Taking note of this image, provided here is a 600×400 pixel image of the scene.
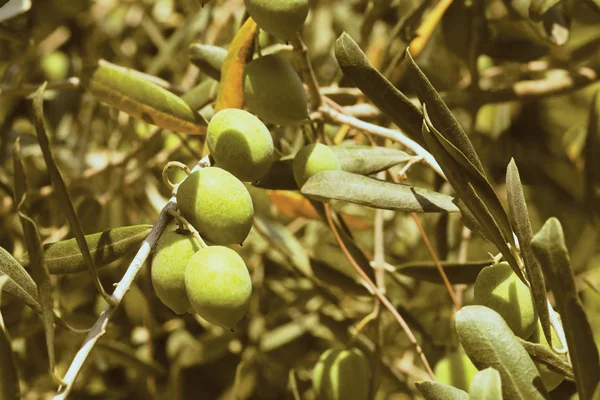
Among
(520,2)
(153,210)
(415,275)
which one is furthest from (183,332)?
(520,2)

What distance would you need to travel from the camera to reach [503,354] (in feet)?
2.31

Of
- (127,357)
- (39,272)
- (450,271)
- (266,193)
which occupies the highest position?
(39,272)

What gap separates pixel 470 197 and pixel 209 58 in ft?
1.78

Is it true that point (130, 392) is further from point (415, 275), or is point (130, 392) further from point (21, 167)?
point (21, 167)

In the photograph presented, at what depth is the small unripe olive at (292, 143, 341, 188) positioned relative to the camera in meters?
0.93

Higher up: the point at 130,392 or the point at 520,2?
the point at 520,2

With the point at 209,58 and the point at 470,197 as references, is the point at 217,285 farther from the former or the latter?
the point at 209,58

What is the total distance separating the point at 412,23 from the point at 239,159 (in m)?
0.58

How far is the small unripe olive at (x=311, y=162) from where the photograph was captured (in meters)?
0.93

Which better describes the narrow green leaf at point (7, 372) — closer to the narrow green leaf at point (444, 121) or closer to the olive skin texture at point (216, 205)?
the olive skin texture at point (216, 205)

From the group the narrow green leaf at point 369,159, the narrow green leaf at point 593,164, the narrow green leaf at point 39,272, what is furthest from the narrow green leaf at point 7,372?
the narrow green leaf at point 593,164

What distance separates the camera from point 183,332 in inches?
75.5

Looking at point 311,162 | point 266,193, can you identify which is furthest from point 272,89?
point 266,193

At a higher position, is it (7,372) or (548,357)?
(548,357)
